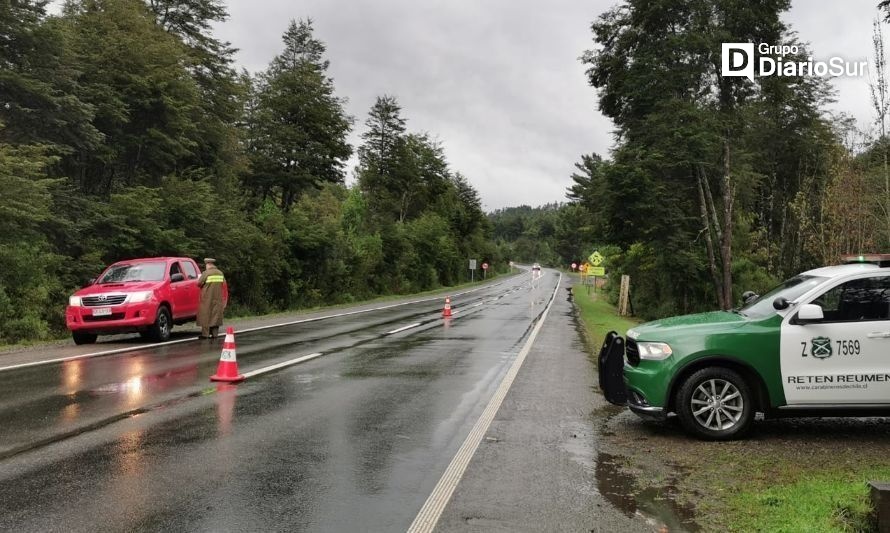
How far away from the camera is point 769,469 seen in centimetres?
543

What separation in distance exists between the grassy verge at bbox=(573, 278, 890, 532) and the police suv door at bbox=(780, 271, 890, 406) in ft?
1.63

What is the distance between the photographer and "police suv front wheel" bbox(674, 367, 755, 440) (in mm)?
6340

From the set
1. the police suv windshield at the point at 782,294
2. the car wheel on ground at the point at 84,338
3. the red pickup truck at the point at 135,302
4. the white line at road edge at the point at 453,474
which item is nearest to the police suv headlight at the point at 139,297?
the red pickup truck at the point at 135,302

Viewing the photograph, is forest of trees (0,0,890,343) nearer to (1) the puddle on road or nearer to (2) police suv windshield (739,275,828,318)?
(2) police suv windshield (739,275,828,318)

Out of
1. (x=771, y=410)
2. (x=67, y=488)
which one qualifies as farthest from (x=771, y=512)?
(x=67, y=488)

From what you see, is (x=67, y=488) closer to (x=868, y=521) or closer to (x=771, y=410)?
(x=868, y=521)

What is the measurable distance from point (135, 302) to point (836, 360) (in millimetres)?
12555

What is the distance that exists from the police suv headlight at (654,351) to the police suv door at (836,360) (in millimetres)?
1081

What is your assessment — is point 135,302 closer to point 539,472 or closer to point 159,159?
point 539,472

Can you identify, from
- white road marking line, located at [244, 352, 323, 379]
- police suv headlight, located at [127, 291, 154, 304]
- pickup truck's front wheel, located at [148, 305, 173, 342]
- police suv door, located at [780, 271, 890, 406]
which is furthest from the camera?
pickup truck's front wheel, located at [148, 305, 173, 342]

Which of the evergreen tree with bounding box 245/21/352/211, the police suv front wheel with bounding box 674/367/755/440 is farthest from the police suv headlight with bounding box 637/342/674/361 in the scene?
the evergreen tree with bounding box 245/21/352/211

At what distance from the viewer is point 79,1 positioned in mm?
22953

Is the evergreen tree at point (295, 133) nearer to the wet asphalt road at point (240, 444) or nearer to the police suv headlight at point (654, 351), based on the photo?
the wet asphalt road at point (240, 444)

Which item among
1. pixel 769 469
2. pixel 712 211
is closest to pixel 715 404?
pixel 769 469
